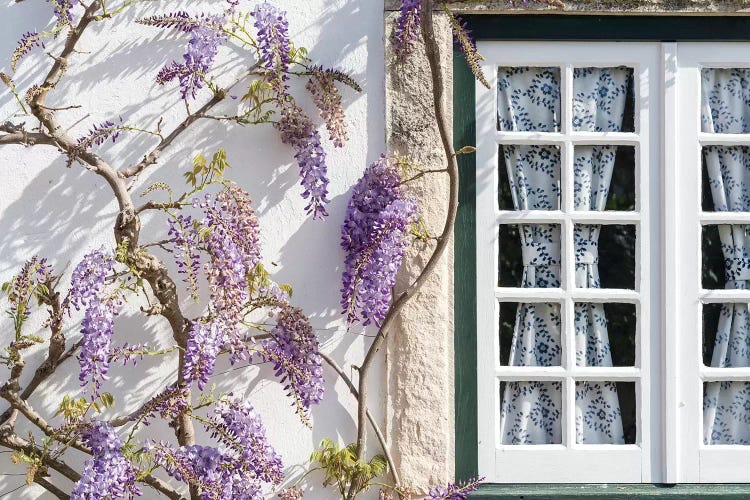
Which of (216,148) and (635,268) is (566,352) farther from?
(216,148)

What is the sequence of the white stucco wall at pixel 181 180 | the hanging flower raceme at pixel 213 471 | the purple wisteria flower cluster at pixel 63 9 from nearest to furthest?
the hanging flower raceme at pixel 213 471 → the purple wisteria flower cluster at pixel 63 9 → the white stucco wall at pixel 181 180

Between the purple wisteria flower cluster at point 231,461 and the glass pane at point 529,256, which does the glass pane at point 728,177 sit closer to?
the glass pane at point 529,256

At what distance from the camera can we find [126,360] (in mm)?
3094

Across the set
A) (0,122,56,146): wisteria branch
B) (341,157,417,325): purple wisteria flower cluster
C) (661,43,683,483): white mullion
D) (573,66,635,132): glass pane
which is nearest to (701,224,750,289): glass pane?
(661,43,683,483): white mullion

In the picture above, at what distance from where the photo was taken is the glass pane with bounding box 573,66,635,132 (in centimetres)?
338

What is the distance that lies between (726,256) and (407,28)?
1.37m

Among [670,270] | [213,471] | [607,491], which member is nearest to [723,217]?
[670,270]

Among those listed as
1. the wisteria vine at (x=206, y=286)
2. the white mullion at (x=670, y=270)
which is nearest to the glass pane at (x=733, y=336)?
the white mullion at (x=670, y=270)

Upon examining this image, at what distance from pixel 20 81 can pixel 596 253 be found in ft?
6.76

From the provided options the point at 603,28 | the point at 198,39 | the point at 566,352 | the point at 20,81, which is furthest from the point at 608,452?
the point at 20,81

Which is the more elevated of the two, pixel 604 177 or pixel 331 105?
pixel 331 105

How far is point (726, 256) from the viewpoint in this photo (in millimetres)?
3387

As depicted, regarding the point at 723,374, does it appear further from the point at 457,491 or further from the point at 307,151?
the point at 307,151

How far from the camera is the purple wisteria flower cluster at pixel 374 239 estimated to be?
3117 millimetres
